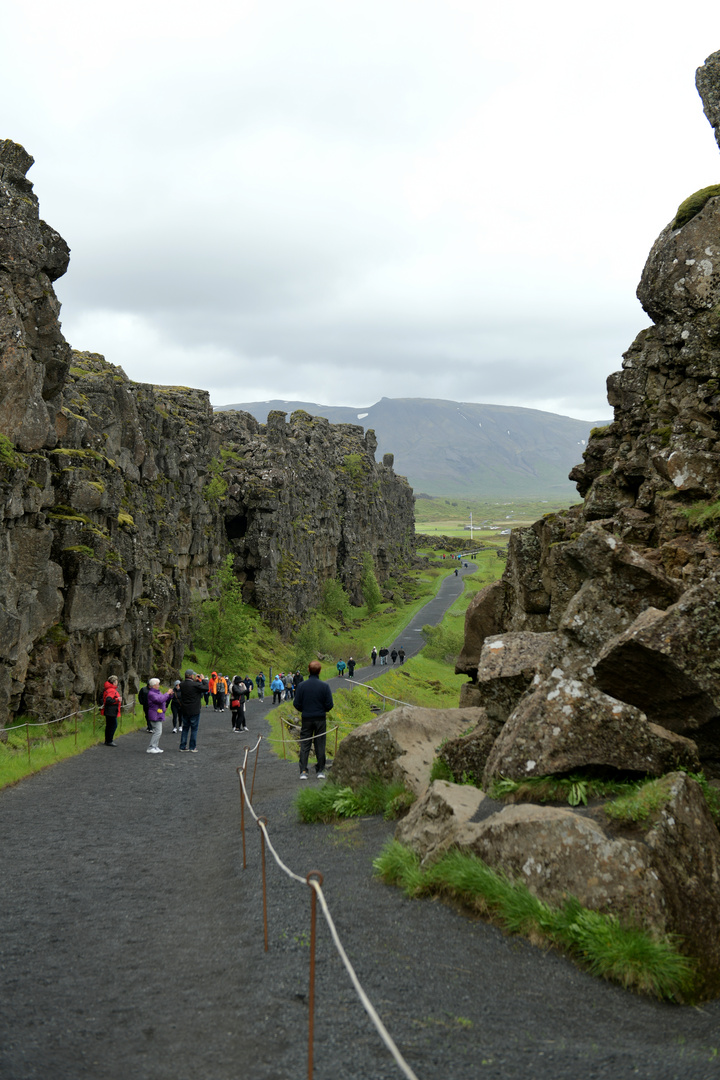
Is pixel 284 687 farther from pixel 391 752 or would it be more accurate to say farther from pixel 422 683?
pixel 391 752

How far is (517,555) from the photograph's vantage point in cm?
2219

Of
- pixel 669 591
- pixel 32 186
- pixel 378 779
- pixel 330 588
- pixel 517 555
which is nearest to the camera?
pixel 669 591

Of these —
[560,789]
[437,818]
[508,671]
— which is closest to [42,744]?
[508,671]

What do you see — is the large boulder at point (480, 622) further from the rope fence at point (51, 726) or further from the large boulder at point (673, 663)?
the rope fence at point (51, 726)

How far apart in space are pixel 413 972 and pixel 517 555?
1504cm

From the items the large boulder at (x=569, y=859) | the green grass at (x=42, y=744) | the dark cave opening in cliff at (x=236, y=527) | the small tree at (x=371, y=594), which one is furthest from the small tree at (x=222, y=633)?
the large boulder at (x=569, y=859)

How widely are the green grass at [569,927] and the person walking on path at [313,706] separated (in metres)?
8.29

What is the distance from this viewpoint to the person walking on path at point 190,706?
2897 cm

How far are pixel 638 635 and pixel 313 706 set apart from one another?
9.90m

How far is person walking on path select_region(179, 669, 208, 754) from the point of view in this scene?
95.0 ft

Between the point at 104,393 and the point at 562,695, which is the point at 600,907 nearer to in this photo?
the point at 562,695

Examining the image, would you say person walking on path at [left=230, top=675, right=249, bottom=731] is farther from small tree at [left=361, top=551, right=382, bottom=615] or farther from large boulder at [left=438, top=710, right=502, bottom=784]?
small tree at [left=361, top=551, right=382, bottom=615]

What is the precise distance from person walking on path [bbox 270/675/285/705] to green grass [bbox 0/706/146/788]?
21.2 metres

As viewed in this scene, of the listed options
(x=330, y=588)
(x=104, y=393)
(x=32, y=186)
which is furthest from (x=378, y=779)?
(x=330, y=588)
